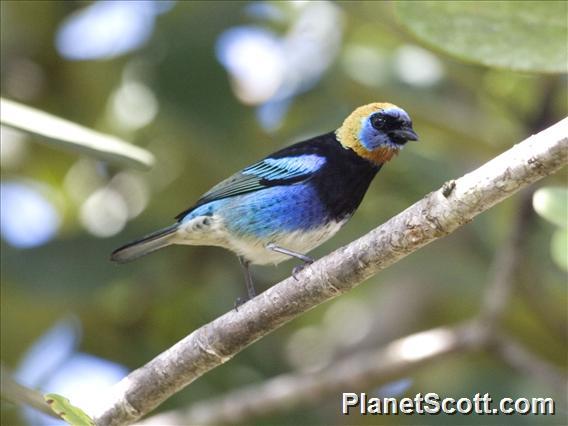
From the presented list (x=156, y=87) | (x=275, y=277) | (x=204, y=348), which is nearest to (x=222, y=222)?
(x=275, y=277)

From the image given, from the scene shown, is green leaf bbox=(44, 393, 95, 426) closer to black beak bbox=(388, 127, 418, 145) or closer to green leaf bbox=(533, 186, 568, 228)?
green leaf bbox=(533, 186, 568, 228)

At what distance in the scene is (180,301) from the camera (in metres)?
5.01

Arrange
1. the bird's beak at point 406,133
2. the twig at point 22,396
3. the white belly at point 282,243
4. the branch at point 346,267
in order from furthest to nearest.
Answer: the bird's beak at point 406,133 < the white belly at point 282,243 < the twig at point 22,396 < the branch at point 346,267

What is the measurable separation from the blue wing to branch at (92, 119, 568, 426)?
60.2 inches

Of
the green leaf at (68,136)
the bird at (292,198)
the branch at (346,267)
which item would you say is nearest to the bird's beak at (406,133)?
the bird at (292,198)

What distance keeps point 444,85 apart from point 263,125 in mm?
1047

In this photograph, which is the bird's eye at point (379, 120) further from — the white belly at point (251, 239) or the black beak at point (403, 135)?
the white belly at point (251, 239)

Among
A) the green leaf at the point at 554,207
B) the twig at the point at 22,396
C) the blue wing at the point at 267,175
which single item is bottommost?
the twig at the point at 22,396

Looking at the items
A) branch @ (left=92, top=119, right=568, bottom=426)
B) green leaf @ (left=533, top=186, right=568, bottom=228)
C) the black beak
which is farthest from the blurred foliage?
the black beak

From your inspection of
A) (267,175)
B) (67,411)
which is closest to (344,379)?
(267,175)

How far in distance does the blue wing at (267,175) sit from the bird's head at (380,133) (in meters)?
0.19

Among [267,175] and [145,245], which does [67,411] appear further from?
[267,175]

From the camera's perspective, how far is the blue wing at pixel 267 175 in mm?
4410

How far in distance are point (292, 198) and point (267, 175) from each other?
0.20m
